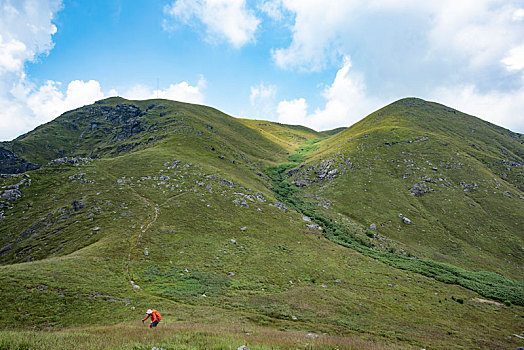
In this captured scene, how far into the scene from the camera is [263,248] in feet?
131

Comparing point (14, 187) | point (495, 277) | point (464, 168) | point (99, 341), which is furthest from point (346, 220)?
point (14, 187)

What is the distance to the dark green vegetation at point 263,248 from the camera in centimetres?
1875

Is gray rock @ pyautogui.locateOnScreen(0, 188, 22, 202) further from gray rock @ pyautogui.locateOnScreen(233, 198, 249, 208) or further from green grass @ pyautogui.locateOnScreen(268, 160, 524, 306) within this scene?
green grass @ pyautogui.locateOnScreen(268, 160, 524, 306)

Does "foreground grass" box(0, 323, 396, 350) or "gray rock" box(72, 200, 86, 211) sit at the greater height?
"gray rock" box(72, 200, 86, 211)

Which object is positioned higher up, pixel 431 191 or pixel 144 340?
pixel 431 191

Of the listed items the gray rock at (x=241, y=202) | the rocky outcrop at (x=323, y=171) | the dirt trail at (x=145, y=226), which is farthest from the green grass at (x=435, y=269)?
the dirt trail at (x=145, y=226)

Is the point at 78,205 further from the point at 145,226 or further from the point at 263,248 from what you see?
the point at 263,248

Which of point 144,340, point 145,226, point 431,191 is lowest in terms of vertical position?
point 144,340

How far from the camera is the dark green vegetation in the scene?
61.5 feet

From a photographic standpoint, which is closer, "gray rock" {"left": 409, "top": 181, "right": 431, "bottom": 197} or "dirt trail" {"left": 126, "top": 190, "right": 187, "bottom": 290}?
"dirt trail" {"left": 126, "top": 190, "right": 187, "bottom": 290}

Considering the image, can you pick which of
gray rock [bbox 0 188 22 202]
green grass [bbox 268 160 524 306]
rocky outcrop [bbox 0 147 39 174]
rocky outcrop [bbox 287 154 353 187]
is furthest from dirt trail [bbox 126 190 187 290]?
rocky outcrop [bbox 0 147 39 174]

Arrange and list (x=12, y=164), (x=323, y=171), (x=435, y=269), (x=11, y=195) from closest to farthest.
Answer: (x=435, y=269) < (x=11, y=195) < (x=323, y=171) < (x=12, y=164)

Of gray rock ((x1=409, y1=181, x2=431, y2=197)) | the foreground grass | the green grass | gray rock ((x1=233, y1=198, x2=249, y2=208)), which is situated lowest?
the green grass

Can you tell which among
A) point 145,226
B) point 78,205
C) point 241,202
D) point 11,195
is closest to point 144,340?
point 145,226
